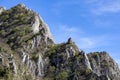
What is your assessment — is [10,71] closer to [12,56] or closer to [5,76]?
[5,76]

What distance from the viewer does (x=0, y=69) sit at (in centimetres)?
16938

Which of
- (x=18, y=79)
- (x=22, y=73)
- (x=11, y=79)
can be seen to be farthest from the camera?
(x=22, y=73)

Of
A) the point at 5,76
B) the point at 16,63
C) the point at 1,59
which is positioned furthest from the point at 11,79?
the point at 16,63

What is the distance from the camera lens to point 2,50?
196 m

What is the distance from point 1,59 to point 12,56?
39.7ft

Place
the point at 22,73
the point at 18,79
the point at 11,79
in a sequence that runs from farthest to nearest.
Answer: the point at 22,73, the point at 18,79, the point at 11,79

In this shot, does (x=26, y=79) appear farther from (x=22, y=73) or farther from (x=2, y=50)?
(x=2, y=50)

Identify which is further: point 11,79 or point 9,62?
point 9,62

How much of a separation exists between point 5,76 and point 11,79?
2.85 meters

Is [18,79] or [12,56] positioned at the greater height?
[12,56]

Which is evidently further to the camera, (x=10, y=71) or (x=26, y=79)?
(x=26, y=79)

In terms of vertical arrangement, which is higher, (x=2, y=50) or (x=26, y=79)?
(x=2, y=50)

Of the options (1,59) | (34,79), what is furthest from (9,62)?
(34,79)

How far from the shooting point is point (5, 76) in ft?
550
